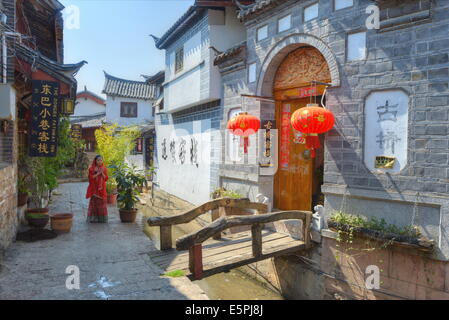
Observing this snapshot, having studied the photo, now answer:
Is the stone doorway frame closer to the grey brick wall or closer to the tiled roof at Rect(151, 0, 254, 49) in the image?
the grey brick wall

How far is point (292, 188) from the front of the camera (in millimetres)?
8352

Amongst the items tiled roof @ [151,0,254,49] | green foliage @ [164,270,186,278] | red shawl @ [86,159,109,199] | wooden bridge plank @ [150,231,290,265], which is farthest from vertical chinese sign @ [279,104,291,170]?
red shawl @ [86,159,109,199]

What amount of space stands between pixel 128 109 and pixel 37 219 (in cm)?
2361

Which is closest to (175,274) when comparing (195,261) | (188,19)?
(195,261)

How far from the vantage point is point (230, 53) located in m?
8.97

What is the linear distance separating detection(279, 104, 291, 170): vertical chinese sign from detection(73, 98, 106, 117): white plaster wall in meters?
34.3

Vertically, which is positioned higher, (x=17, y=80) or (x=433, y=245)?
(x=17, y=80)

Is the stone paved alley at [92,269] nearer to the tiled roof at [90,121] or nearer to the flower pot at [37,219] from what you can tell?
the flower pot at [37,219]

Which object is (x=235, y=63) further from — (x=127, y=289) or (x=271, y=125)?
(x=127, y=289)

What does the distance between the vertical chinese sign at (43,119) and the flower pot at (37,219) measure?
4.29 feet

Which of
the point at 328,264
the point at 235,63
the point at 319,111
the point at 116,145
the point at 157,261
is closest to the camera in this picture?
the point at 157,261

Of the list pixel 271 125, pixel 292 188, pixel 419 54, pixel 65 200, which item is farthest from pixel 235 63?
pixel 65 200

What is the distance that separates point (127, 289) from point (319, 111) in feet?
13.3

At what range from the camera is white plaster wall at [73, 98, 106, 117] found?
37875 mm
